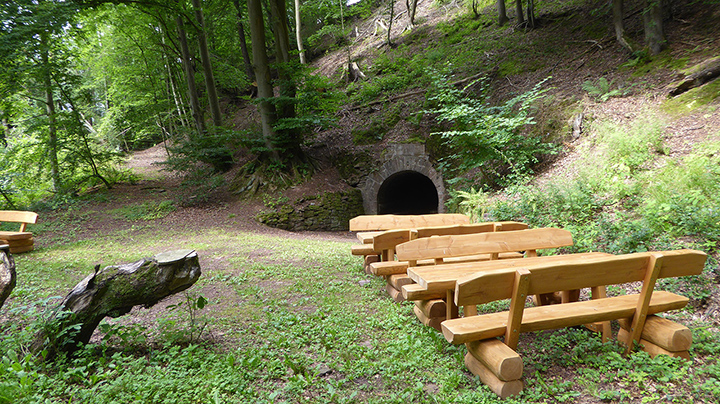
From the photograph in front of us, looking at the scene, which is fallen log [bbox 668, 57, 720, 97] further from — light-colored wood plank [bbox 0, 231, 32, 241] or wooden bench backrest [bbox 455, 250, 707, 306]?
light-colored wood plank [bbox 0, 231, 32, 241]

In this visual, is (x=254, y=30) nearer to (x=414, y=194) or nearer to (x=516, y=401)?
(x=414, y=194)

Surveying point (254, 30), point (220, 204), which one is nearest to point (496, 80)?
point (254, 30)

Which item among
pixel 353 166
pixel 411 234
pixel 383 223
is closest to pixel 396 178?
pixel 353 166

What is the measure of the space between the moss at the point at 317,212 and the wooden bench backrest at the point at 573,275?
30.7 feet

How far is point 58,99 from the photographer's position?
40.0 feet

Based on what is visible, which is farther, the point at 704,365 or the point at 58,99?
the point at 58,99

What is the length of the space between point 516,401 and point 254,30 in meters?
12.7

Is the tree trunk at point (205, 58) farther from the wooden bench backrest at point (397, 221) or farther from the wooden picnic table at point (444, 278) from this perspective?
the wooden picnic table at point (444, 278)

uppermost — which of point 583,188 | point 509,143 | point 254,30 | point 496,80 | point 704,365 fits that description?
point 254,30

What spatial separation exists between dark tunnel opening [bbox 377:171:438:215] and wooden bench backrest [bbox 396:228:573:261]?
907 centimetres

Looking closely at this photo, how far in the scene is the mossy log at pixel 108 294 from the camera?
271 centimetres

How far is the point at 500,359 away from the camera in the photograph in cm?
238

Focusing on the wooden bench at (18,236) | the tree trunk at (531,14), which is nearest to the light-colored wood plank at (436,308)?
the wooden bench at (18,236)

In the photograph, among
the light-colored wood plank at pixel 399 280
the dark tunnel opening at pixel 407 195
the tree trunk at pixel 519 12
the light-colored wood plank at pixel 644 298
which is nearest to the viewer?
the light-colored wood plank at pixel 644 298
